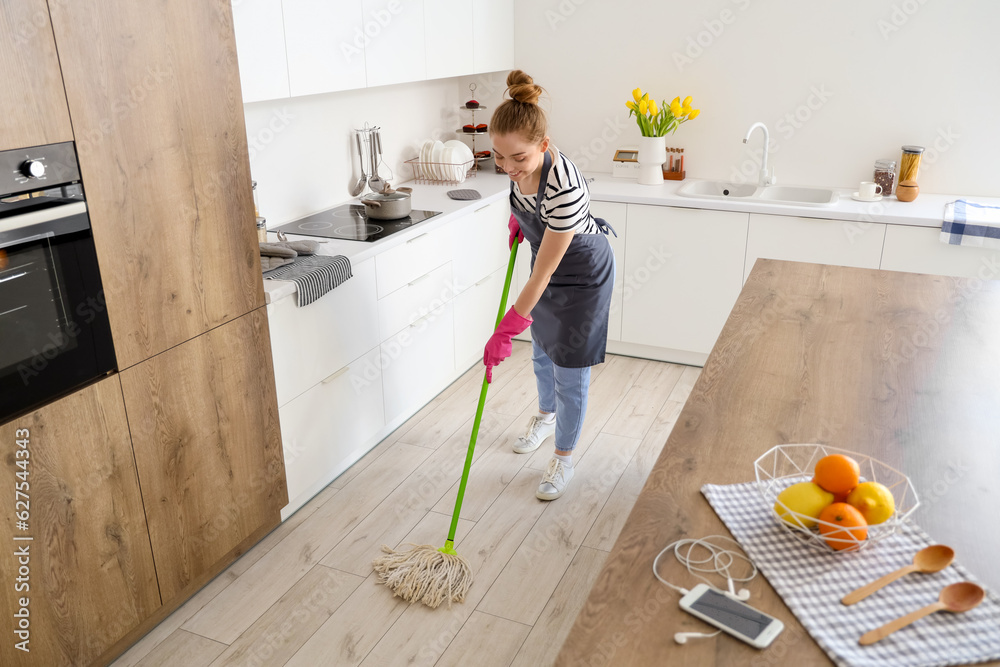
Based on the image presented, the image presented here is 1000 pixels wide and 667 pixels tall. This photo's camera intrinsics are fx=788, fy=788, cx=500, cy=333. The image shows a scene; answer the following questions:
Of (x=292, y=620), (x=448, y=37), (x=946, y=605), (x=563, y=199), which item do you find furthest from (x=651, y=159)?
(x=946, y=605)

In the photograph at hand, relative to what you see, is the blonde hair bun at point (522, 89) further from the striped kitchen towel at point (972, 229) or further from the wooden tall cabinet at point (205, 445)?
the striped kitchen towel at point (972, 229)

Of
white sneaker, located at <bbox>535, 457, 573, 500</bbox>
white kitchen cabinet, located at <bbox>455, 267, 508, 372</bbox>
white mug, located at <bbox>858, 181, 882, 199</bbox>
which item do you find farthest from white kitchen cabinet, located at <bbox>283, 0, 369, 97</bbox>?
white mug, located at <bbox>858, 181, 882, 199</bbox>

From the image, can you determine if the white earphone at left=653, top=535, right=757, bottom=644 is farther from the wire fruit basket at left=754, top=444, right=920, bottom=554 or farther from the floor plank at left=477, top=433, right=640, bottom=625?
the floor plank at left=477, top=433, right=640, bottom=625

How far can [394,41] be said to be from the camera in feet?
10.1

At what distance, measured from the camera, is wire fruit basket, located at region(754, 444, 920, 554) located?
3.57 ft

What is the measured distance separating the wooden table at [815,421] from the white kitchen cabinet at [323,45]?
1.58 metres

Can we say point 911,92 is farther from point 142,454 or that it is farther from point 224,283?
point 142,454

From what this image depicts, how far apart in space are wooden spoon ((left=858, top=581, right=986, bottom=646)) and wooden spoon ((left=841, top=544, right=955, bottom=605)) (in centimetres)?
A: 4

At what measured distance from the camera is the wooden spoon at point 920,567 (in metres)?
1.01

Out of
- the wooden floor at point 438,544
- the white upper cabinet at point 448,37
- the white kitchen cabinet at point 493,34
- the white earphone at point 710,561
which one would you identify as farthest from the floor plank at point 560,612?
the white kitchen cabinet at point 493,34

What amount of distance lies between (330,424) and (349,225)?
0.79m

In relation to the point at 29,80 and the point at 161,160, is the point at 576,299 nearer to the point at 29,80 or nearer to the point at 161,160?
the point at 161,160

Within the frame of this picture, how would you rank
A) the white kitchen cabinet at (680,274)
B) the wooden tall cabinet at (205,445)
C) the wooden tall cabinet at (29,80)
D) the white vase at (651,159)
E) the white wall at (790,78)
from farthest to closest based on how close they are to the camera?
the white vase at (651,159)
the white kitchen cabinet at (680,274)
the white wall at (790,78)
the wooden tall cabinet at (205,445)
the wooden tall cabinet at (29,80)

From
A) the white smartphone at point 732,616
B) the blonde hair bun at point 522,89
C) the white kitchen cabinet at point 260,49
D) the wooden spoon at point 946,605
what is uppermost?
the white kitchen cabinet at point 260,49
